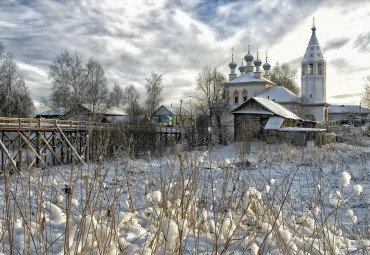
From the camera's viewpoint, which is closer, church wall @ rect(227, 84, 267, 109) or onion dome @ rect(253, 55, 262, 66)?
church wall @ rect(227, 84, 267, 109)

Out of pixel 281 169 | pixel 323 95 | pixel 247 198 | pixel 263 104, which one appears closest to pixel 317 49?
pixel 323 95

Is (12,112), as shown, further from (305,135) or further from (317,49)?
(317,49)

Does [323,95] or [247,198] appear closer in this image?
[247,198]

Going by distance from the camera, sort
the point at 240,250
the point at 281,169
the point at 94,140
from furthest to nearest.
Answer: the point at 94,140 → the point at 281,169 → the point at 240,250

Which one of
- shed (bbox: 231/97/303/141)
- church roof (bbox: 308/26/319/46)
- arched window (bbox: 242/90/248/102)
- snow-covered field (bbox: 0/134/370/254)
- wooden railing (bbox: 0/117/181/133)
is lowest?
snow-covered field (bbox: 0/134/370/254)

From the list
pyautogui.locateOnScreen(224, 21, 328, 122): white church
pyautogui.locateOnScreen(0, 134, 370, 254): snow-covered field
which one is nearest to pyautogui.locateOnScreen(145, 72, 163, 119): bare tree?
pyautogui.locateOnScreen(224, 21, 328, 122): white church

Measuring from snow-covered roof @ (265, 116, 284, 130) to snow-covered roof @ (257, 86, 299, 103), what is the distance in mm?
13125

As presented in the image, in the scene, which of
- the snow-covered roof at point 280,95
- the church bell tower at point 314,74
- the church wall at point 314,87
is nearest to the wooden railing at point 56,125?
the snow-covered roof at point 280,95

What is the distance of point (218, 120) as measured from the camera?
1123 inches

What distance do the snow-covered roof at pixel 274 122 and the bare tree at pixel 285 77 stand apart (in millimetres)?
28303

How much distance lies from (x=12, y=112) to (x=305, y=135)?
22.6 meters

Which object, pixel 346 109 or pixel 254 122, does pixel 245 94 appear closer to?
pixel 254 122

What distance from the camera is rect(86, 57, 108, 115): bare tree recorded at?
28.6 metres

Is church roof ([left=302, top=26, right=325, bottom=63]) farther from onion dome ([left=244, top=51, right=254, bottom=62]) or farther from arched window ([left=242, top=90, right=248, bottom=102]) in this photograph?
arched window ([left=242, top=90, right=248, bottom=102])
